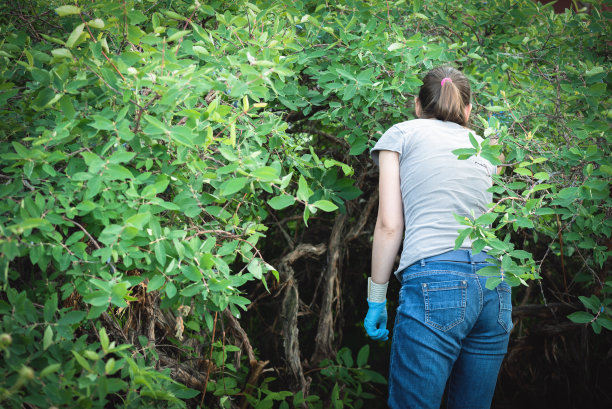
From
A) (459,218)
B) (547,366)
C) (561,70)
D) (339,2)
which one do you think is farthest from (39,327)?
(547,366)

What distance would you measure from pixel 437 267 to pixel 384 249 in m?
0.25

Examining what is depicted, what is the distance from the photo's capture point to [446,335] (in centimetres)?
177

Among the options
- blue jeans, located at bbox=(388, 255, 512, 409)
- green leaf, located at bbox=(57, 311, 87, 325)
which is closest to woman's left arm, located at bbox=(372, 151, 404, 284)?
blue jeans, located at bbox=(388, 255, 512, 409)

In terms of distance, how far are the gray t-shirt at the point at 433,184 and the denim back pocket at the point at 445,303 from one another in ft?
0.43

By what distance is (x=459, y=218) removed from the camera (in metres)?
1.63

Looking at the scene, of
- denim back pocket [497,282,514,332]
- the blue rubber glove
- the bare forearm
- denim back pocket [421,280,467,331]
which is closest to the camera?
denim back pocket [421,280,467,331]

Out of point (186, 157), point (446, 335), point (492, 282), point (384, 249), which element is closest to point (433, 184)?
point (384, 249)

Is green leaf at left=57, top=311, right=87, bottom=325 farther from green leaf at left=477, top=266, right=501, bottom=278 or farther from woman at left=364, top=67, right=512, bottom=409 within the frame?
green leaf at left=477, top=266, right=501, bottom=278

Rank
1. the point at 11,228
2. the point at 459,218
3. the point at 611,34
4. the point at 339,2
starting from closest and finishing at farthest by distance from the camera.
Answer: the point at 11,228 → the point at 459,218 → the point at 611,34 → the point at 339,2

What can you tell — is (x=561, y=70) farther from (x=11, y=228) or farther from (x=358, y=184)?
(x=11, y=228)

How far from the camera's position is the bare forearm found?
198cm

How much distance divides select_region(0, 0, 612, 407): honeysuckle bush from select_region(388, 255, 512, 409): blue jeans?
18 cm

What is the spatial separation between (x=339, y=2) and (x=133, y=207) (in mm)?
1710

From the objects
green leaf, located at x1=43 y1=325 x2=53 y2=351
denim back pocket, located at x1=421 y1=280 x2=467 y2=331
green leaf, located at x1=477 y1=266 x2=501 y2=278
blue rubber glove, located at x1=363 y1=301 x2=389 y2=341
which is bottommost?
blue rubber glove, located at x1=363 y1=301 x2=389 y2=341
